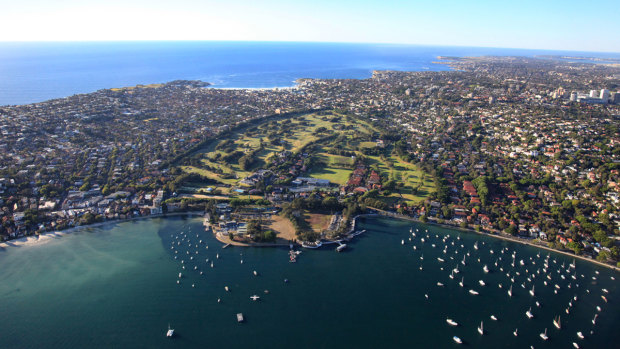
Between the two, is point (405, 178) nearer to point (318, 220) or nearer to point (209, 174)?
point (318, 220)

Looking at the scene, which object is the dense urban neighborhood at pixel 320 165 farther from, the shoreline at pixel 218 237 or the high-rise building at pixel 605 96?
the shoreline at pixel 218 237

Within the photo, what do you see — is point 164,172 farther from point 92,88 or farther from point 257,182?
point 92,88

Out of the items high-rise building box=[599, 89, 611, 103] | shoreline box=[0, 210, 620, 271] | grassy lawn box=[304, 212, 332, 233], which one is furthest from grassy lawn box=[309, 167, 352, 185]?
high-rise building box=[599, 89, 611, 103]

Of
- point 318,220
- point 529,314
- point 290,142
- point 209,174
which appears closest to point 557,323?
point 529,314

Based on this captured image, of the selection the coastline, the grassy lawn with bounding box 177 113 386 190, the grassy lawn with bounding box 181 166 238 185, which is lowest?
the coastline

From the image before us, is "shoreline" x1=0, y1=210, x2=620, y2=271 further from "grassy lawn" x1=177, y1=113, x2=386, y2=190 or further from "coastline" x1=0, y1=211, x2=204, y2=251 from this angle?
"grassy lawn" x1=177, y1=113, x2=386, y2=190
